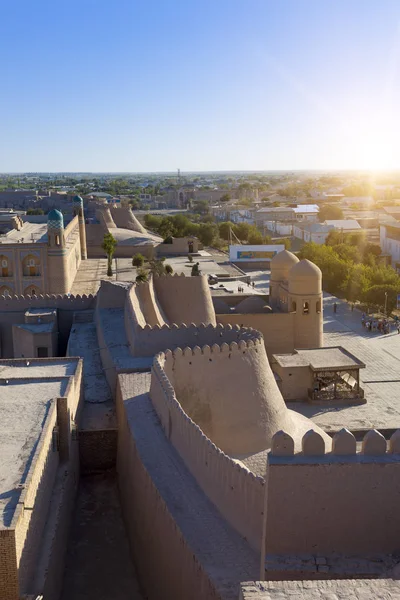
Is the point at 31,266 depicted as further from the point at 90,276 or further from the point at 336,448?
the point at 336,448

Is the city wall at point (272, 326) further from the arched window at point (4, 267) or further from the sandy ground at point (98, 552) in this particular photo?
the arched window at point (4, 267)

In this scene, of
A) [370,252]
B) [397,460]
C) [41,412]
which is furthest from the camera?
[370,252]

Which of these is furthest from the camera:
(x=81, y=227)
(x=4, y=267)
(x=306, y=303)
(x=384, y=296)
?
(x=81, y=227)

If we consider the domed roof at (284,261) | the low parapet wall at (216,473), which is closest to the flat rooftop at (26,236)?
the domed roof at (284,261)

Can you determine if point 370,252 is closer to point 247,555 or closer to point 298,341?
point 298,341

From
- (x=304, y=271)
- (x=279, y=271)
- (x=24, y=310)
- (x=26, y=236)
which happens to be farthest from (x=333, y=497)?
(x=26, y=236)

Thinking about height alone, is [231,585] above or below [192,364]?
below

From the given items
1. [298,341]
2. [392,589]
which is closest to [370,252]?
[298,341]
